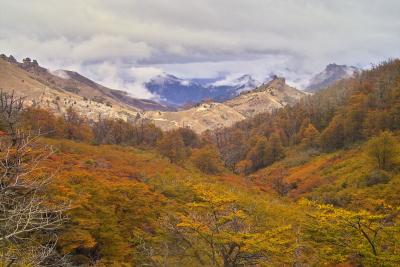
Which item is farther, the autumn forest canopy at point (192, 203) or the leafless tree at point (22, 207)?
the autumn forest canopy at point (192, 203)

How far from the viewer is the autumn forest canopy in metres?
19.2

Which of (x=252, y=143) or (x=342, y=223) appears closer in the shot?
(x=342, y=223)

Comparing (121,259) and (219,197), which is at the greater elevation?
(219,197)

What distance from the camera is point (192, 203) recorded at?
28375mm

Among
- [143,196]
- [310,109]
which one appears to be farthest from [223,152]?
[143,196]

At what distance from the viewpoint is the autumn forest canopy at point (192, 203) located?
19.2m

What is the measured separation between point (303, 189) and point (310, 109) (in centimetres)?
10006

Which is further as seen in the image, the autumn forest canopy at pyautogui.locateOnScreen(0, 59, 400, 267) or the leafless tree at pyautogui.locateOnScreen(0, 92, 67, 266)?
the autumn forest canopy at pyautogui.locateOnScreen(0, 59, 400, 267)

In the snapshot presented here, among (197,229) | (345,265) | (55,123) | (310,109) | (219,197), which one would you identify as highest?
(310,109)

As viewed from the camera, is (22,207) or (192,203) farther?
(192,203)

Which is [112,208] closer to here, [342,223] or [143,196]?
[143,196]

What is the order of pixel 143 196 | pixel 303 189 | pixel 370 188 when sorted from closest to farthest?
1. pixel 143 196
2. pixel 370 188
3. pixel 303 189

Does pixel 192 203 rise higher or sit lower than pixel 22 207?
lower

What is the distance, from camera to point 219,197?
27797mm
